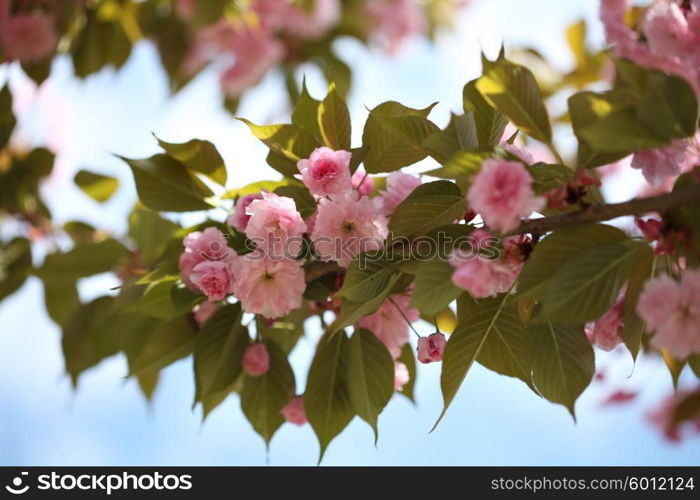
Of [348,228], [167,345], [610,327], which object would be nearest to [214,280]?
[348,228]

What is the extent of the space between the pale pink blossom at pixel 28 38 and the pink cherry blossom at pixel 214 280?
131 centimetres

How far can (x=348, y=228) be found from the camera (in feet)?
3.31

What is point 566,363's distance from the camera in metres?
0.96

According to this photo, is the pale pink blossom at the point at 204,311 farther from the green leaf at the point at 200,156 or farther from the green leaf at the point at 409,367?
the green leaf at the point at 409,367

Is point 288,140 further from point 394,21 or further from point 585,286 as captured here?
point 394,21

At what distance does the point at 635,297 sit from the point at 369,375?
0.40 meters

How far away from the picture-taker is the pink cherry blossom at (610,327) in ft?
3.21

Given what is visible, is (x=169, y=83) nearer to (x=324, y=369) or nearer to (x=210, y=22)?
(x=210, y=22)

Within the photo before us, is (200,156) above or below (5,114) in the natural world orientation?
below

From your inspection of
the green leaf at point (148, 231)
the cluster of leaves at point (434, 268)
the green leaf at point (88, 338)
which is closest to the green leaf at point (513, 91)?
the cluster of leaves at point (434, 268)

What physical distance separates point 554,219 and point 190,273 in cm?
51

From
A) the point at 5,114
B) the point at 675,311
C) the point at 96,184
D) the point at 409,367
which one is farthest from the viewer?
the point at 96,184

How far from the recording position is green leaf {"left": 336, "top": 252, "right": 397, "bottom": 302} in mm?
960

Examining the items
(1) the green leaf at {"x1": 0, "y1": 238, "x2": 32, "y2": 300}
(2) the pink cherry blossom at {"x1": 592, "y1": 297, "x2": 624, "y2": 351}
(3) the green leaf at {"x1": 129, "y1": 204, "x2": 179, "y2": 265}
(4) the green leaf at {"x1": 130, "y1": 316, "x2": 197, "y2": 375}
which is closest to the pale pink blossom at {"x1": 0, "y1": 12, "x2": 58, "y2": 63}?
(1) the green leaf at {"x1": 0, "y1": 238, "x2": 32, "y2": 300}
